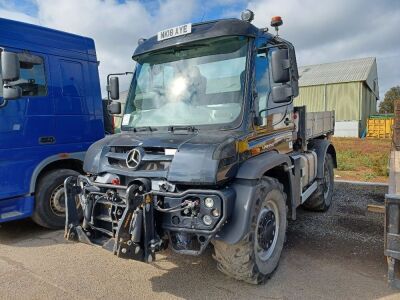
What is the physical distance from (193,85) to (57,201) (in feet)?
11.0

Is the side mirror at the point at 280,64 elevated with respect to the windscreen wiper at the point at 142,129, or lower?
elevated

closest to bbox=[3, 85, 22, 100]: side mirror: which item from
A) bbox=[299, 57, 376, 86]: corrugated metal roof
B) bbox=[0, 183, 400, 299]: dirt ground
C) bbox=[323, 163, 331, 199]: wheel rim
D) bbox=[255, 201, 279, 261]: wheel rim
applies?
bbox=[0, 183, 400, 299]: dirt ground

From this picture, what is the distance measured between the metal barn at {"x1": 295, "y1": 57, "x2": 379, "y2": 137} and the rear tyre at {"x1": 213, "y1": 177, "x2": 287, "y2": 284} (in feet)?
87.0

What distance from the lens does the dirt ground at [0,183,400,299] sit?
3582mm

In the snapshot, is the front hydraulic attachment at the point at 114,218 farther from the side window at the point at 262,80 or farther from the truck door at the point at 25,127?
the truck door at the point at 25,127

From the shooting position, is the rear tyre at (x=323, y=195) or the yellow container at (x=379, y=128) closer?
the rear tyre at (x=323, y=195)

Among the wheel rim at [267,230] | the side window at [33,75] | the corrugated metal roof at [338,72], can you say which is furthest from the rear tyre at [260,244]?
the corrugated metal roof at [338,72]

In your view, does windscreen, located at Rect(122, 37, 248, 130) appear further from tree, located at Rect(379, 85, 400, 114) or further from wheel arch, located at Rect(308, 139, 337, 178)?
tree, located at Rect(379, 85, 400, 114)

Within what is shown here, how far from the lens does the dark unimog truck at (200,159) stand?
310 centimetres

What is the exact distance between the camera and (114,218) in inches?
135

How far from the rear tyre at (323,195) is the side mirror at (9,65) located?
502 cm

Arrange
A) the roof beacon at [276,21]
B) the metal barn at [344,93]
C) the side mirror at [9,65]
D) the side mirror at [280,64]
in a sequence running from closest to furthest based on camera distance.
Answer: the side mirror at [280,64]
the side mirror at [9,65]
the roof beacon at [276,21]
the metal barn at [344,93]

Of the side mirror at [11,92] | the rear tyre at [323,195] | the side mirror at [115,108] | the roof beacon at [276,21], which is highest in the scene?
Result: the roof beacon at [276,21]

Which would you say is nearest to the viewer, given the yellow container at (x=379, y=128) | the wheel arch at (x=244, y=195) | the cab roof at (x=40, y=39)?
the wheel arch at (x=244, y=195)
